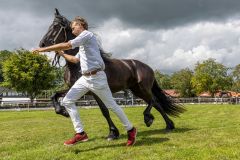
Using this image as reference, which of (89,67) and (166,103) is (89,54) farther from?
(166,103)

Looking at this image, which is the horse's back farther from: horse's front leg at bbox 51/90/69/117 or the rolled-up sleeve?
the rolled-up sleeve

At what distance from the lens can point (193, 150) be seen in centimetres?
570

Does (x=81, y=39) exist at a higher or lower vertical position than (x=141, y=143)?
higher

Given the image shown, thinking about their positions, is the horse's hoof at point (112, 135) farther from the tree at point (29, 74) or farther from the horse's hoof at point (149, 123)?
the tree at point (29, 74)

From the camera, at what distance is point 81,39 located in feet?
20.0

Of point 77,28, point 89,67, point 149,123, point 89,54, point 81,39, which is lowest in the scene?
point 149,123

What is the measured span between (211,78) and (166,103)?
76.6 metres

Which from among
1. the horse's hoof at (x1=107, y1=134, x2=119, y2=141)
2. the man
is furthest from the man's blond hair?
the horse's hoof at (x1=107, y1=134, x2=119, y2=141)

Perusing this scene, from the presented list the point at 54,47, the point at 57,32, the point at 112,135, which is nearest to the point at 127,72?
the point at 112,135

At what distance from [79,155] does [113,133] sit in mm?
2341

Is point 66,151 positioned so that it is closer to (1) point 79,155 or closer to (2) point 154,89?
(1) point 79,155

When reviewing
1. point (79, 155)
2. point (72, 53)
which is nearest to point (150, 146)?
point (79, 155)

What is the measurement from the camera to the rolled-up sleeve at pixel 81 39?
6.01m

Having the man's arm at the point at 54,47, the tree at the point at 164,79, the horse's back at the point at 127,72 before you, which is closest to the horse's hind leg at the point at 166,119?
the horse's back at the point at 127,72
